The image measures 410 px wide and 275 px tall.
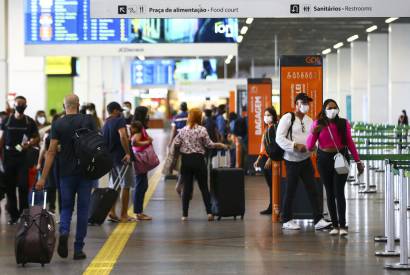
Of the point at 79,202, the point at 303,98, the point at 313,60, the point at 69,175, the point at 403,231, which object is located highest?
the point at 313,60

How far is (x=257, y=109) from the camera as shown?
995 inches

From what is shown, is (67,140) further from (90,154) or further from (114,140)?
(114,140)

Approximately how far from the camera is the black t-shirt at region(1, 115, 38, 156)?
14422mm

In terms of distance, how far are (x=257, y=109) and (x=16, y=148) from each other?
11598 mm

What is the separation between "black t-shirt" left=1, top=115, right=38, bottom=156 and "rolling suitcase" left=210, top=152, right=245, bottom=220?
2773 millimetres

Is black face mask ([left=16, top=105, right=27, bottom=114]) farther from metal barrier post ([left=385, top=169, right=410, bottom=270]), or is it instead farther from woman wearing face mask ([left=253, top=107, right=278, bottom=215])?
metal barrier post ([left=385, top=169, right=410, bottom=270])

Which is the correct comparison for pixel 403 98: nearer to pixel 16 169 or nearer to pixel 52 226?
pixel 16 169

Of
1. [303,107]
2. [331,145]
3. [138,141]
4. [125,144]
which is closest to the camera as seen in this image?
[331,145]

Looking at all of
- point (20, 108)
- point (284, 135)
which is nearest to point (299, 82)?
point (284, 135)

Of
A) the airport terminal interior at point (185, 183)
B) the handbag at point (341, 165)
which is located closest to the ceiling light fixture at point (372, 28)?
the airport terminal interior at point (185, 183)

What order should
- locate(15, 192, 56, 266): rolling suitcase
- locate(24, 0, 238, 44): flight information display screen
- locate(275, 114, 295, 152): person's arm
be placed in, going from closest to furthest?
locate(15, 192, 56, 266): rolling suitcase < locate(275, 114, 295, 152): person's arm < locate(24, 0, 238, 44): flight information display screen

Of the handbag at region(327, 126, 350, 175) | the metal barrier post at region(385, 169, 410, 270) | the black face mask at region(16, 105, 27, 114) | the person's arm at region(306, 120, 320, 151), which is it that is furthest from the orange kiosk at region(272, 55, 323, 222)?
the metal barrier post at region(385, 169, 410, 270)

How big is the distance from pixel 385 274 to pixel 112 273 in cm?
259

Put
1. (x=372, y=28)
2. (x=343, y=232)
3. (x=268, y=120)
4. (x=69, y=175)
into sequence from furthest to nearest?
(x=372, y=28) < (x=268, y=120) < (x=343, y=232) < (x=69, y=175)
